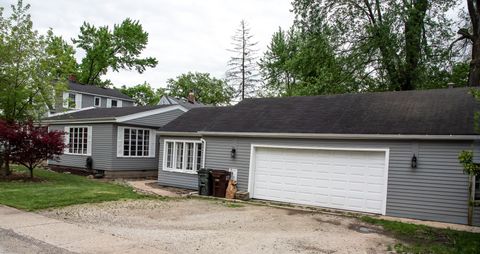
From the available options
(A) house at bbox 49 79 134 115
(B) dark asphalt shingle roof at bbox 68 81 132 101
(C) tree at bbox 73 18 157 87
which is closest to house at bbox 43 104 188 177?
(A) house at bbox 49 79 134 115

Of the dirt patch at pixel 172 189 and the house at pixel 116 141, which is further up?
the house at pixel 116 141

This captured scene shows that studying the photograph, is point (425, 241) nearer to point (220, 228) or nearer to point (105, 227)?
point (220, 228)

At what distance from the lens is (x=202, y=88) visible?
55000 mm

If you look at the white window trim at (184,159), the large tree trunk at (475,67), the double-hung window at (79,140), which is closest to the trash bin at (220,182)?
the white window trim at (184,159)

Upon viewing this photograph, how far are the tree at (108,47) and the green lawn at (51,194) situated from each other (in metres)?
35.2

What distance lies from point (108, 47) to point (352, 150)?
43175mm

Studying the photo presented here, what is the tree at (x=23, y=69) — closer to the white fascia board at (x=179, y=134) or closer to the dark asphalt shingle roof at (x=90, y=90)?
the white fascia board at (x=179, y=134)

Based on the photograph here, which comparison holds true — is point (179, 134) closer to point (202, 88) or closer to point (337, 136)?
point (337, 136)

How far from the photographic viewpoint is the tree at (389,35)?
20.0 m

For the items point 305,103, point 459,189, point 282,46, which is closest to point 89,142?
point 305,103

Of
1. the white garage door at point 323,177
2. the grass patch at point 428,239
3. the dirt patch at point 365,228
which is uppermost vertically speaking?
the white garage door at point 323,177

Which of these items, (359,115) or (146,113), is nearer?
(359,115)

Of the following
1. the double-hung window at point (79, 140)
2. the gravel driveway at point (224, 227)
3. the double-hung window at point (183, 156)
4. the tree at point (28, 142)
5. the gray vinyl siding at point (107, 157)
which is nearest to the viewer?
the gravel driveway at point (224, 227)

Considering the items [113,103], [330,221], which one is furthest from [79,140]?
[113,103]
